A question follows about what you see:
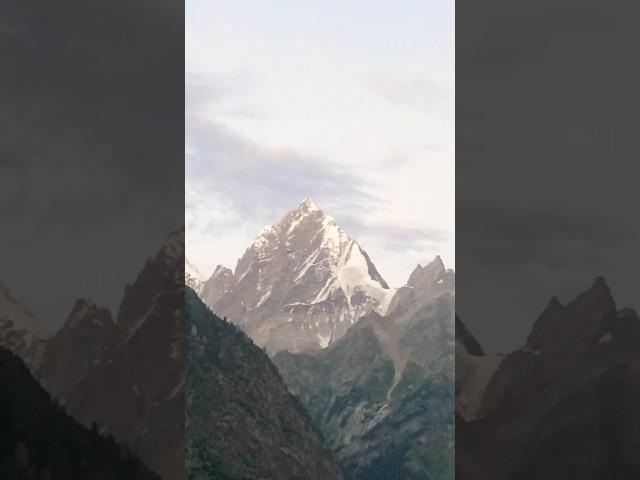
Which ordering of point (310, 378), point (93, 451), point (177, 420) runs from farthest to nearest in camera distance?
point (310, 378)
point (177, 420)
point (93, 451)

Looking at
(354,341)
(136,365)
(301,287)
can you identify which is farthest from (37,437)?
(301,287)

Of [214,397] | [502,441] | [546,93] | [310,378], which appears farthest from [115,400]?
[310,378]

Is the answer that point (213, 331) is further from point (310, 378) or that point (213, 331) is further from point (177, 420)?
point (177, 420)

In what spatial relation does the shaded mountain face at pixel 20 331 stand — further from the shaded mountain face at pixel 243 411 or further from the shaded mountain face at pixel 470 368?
the shaded mountain face at pixel 243 411

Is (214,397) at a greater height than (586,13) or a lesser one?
lesser

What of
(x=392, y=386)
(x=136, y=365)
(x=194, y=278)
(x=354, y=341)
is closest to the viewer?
(x=136, y=365)

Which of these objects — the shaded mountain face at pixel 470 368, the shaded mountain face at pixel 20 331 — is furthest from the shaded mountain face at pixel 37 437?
the shaded mountain face at pixel 470 368

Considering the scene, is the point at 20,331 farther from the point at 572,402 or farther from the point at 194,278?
the point at 194,278
